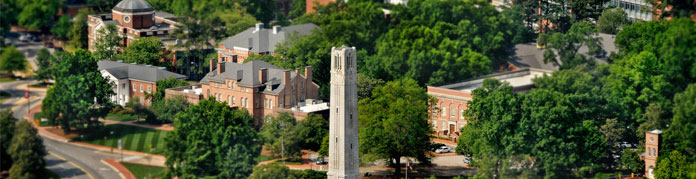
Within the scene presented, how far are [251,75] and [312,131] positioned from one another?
27.5ft

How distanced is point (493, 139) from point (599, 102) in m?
11.3

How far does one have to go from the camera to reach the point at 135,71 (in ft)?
437

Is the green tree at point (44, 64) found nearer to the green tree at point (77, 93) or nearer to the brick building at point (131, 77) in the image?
the green tree at point (77, 93)

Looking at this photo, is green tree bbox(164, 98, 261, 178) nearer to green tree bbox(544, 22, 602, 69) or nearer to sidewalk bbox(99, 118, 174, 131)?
sidewalk bbox(99, 118, 174, 131)

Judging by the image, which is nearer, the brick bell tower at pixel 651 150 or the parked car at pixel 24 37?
the brick bell tower at pixel 651 150

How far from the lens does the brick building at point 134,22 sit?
467ft

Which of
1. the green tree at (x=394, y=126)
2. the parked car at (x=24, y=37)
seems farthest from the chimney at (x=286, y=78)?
the parked car at (x=24, y=37)

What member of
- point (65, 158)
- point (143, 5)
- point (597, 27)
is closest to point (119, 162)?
point (65, 158)

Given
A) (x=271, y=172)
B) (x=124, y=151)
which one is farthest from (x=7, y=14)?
(x=271, y=172)

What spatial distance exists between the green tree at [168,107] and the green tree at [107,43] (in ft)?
33.7

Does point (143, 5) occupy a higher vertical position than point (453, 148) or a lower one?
higher

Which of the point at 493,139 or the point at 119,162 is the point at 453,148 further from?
the point at 119,162

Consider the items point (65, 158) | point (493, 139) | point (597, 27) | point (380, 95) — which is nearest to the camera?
point (65, 158)

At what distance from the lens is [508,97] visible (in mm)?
123438
